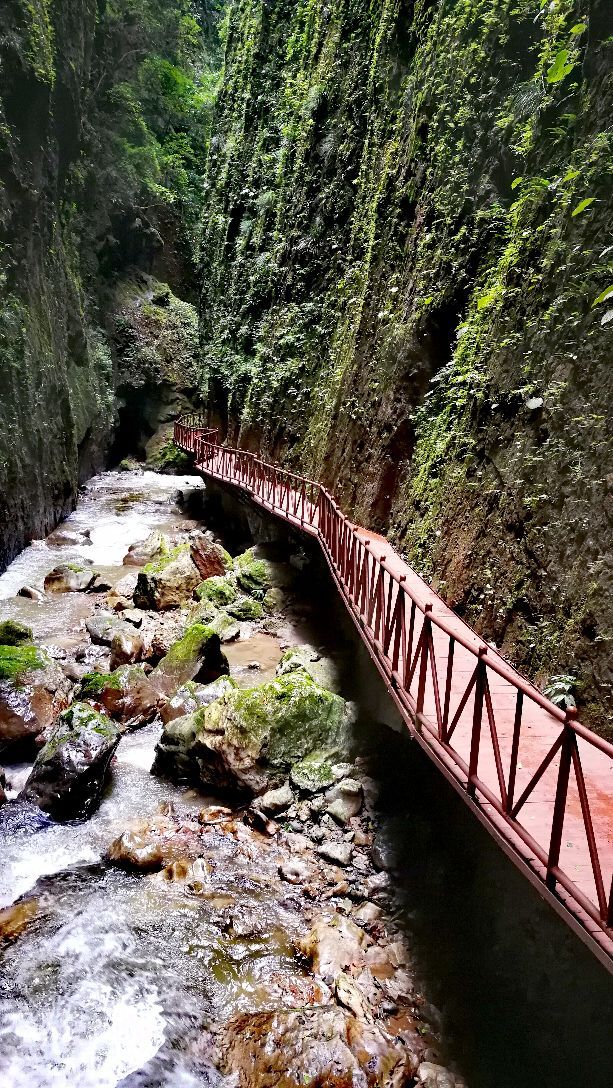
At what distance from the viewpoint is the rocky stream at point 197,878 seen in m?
4.51

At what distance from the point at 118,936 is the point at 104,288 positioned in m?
27.4

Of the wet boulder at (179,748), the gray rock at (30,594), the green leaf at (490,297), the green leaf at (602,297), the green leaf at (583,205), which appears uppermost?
the green leaf at (583,205)

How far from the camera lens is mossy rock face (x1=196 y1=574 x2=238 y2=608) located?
12.5 meters

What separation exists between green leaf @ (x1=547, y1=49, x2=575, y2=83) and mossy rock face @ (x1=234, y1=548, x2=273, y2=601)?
30.0 ft

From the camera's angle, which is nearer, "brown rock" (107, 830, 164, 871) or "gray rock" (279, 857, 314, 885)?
"gray rock" (279, 857, 314, 885)

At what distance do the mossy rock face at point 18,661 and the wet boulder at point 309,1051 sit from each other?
5.37 m

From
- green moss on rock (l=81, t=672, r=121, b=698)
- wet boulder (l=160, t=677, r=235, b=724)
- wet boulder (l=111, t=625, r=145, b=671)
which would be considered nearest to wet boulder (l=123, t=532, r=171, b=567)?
wet boulder (l=111, t=625, r=145, b=671)

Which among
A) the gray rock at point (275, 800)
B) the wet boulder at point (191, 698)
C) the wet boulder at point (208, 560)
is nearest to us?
the gray rock at point (275, 800)

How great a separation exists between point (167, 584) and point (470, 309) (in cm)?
816

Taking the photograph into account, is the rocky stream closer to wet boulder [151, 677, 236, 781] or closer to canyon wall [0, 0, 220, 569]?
wet boulder [151, 677, 236, 781]

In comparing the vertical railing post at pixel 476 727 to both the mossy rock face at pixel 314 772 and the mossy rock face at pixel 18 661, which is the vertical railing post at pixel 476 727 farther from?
the mossy rock face at pixel 18 661

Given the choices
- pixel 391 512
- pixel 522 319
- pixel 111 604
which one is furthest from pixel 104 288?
pixel 522 319

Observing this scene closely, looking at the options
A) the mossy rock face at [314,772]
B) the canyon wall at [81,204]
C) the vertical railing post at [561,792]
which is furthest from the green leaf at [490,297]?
the canyon wall at [81,204]

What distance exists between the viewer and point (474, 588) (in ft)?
21.1
